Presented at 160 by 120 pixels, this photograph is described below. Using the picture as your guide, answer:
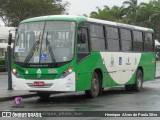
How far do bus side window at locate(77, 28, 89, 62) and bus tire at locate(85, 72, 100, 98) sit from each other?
1165 mm

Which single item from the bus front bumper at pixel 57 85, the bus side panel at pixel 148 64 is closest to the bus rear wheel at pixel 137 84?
the bus side panel at pixel 148 64

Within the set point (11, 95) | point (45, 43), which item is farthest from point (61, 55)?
point (11, 95)

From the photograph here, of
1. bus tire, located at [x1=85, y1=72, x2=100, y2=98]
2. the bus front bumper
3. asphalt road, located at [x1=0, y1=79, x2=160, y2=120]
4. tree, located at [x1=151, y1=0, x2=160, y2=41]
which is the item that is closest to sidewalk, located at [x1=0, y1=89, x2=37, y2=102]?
asphalt road, located at [x1=0, y1=79, x2=160, y2=120]

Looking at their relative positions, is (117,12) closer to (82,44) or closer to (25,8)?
(25,8)

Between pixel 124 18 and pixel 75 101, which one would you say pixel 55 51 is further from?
pixel 124 18

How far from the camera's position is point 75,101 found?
53.4 ft

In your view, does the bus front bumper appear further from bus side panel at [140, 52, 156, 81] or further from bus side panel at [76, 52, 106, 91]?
bus side panel at [140, 52, 156, 81]

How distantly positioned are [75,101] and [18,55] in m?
2.48

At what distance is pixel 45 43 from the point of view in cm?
1563

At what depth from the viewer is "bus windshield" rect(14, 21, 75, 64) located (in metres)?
15.4

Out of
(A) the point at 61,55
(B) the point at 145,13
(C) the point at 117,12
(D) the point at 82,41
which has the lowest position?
(A) the point at 61,55

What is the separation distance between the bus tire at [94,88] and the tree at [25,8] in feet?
105

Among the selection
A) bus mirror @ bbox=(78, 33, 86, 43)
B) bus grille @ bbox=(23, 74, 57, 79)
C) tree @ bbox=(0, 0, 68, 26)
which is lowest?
bus grille @ bbox=(23, 74, 57, 79)

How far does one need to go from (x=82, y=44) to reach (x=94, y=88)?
1.96 meters
